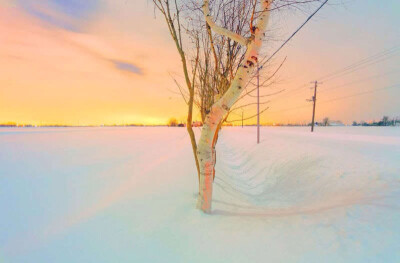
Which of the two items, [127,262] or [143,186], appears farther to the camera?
[143,186]

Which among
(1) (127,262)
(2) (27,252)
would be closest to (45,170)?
(2) (27,252)

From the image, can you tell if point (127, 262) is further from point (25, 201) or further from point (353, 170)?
point (353, 170)

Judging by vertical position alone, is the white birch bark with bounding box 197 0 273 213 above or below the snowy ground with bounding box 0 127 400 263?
above

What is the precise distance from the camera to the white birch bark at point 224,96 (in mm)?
2443

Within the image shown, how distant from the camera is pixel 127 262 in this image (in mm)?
2121

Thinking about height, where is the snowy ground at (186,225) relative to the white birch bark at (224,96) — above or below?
below

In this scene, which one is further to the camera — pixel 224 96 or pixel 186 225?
pixel 186 225

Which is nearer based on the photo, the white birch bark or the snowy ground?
the snowy ground

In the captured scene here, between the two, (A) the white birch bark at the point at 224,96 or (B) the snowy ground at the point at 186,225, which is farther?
(A) the white birch bark at the point at 224,96

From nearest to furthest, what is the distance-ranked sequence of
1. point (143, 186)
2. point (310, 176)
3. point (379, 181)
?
point (379, 181)
point (143, 186)
point (310, 176)

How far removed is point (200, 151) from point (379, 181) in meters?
5.01

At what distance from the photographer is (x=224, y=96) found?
2.55 meters

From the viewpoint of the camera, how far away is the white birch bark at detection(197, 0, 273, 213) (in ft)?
8.02

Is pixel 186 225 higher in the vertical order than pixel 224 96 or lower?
lower
